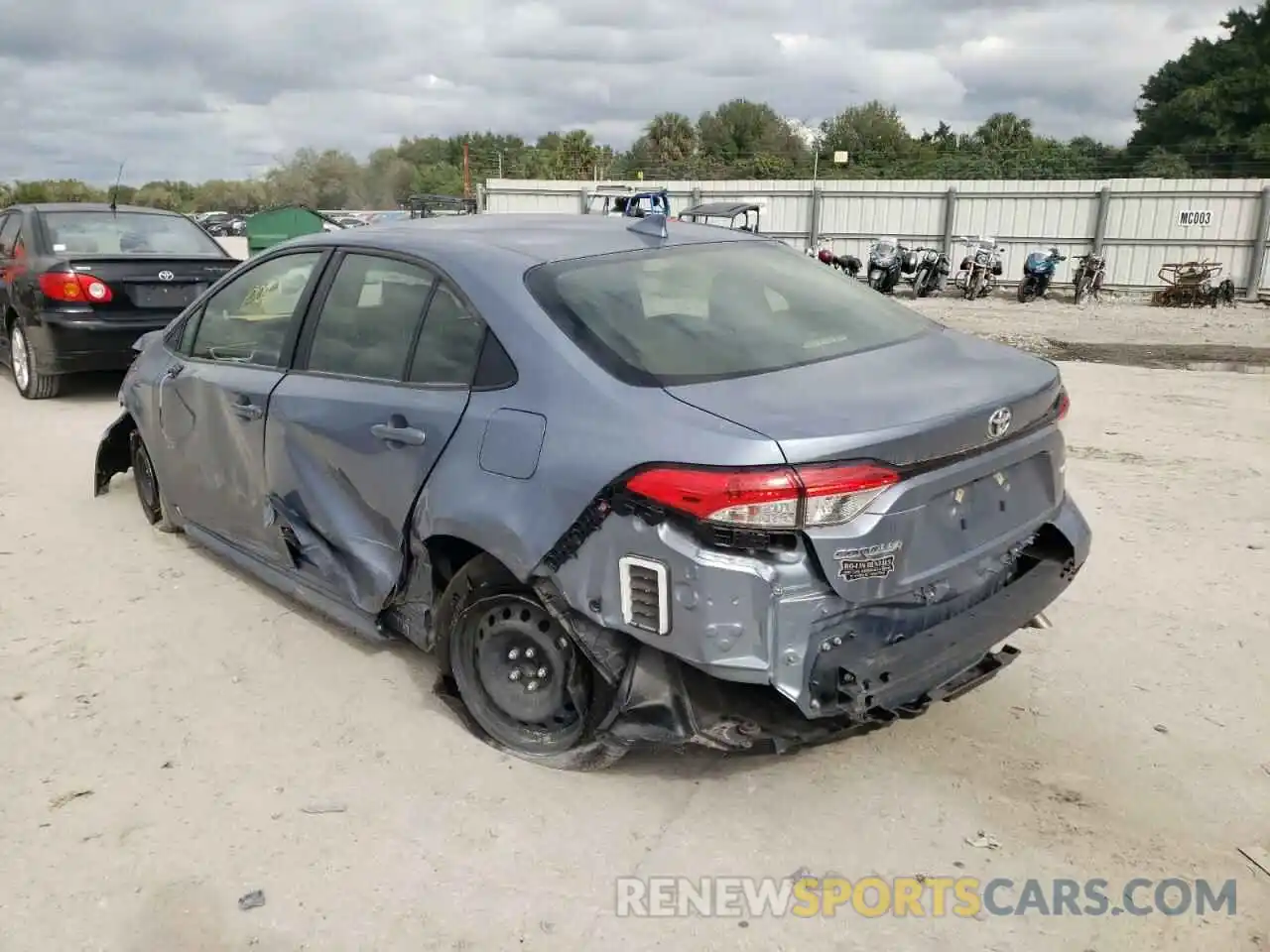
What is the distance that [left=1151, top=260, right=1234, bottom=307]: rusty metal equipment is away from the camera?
19.3 metres

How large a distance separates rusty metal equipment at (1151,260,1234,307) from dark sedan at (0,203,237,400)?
17.9m

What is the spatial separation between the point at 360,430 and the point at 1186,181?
22840mm

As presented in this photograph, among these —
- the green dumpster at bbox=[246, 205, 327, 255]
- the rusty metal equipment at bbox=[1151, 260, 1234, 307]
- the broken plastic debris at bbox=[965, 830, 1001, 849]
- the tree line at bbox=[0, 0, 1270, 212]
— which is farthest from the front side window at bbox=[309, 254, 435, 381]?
the tree line at bbox=[0, 0, 1270, 212]

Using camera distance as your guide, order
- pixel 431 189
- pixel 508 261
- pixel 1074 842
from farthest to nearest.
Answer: pixel 431 189, pixel 508 261, pixel 1074 842

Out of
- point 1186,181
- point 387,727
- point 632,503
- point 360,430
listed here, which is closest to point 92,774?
point 387,727

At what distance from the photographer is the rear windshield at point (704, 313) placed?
291cm

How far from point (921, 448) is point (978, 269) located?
1938cm

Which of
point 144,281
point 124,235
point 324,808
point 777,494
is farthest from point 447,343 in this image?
point 124,235

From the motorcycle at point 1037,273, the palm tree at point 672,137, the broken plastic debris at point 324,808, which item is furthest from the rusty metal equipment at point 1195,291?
the palm tree at point 672,137

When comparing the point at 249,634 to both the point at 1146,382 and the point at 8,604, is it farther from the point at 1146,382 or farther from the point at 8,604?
the point at 1146,382

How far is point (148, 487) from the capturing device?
536 centimetres

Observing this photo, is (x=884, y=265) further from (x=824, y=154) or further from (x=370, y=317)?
(x=824, y=154)

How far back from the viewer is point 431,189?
208 feet

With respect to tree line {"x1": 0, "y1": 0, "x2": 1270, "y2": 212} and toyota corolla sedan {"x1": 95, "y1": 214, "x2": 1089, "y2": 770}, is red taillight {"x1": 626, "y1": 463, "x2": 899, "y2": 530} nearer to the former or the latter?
toyota corolla sedan {"x1": 95, "y1": 214, "x2": 1089, "y2": 770}
